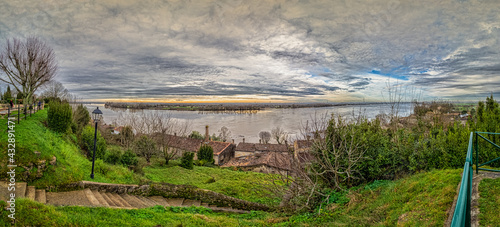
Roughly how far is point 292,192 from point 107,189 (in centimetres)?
725

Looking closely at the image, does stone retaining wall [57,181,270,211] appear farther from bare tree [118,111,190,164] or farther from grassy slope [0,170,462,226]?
bare tree [118,111,190,164]

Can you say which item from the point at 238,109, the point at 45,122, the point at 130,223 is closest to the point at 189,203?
the point at 130,223

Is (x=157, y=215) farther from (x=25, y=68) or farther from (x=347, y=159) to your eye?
(x=25, y=68)

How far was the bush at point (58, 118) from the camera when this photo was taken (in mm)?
13398

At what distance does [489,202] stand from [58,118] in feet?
61.9

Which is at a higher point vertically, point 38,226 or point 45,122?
point 45,122

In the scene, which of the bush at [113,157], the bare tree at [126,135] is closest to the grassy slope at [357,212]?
the bush at [113,157]

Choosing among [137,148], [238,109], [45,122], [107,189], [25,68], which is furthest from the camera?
[238,109]

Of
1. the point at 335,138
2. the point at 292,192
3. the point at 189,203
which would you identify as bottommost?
the point at 189,203

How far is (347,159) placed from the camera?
7.81m

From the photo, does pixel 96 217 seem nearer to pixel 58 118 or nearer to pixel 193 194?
pixel 193 194

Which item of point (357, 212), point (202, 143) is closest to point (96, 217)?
point (357, 212)

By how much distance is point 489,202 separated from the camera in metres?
4.04

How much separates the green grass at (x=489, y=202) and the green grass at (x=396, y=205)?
45cm
